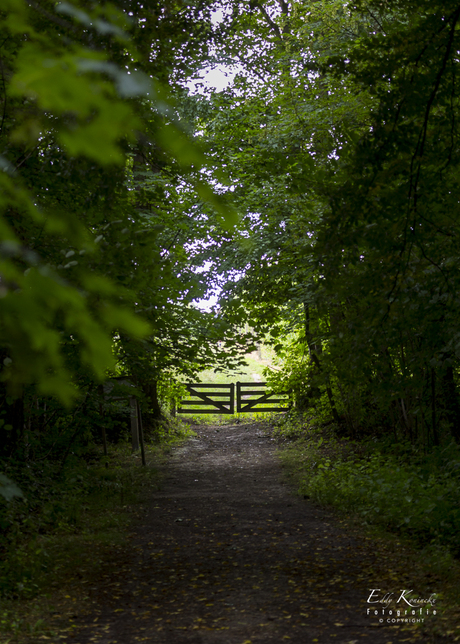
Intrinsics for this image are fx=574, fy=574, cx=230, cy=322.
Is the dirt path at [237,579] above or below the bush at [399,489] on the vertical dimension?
below

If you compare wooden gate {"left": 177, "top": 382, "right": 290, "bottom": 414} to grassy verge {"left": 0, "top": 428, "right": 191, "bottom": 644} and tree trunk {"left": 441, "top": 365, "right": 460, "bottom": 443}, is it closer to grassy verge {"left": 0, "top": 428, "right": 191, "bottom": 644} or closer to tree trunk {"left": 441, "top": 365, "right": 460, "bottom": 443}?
grassy verge {"left": 0, "top": 428, "right": 191, "bottom": 644}

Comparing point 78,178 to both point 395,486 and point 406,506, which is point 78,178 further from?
point 395,486

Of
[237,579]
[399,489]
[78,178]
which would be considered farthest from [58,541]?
[399,489]

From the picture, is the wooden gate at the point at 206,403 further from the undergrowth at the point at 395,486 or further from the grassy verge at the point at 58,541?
the grassy verge at the point at 58,541

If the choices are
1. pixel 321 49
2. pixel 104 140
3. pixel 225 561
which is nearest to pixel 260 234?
pixel 321 49

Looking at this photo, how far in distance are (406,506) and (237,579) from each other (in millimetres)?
2203

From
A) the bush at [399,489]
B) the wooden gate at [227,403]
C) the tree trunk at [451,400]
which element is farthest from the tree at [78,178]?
the wooden gate at [227,403]

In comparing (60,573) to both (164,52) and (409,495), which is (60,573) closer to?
(409,495)

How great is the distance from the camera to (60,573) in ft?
16.8

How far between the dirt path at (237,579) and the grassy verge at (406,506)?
25 centimetres

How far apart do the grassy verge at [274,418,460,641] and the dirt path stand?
0.25 metres

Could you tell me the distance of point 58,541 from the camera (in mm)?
5914

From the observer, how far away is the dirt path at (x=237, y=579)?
389 centimetres

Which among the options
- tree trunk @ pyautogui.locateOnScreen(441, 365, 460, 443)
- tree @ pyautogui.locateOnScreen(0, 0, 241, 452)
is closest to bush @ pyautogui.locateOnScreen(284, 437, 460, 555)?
tree trunk @ pyautogui.locateOnScreen(441, 365, 460, 443)
